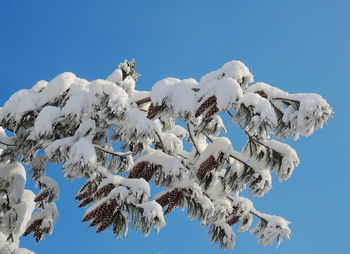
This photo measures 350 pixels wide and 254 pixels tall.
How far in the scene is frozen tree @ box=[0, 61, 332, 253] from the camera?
4934mm

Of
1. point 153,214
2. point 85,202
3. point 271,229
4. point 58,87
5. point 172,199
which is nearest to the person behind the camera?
point 153,214

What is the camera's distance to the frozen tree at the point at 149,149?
4.93 m

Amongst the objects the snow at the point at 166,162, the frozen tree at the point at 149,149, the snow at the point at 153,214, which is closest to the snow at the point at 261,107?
the frozen tree at the point at 149,149

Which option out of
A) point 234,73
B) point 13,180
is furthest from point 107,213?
point 13,180

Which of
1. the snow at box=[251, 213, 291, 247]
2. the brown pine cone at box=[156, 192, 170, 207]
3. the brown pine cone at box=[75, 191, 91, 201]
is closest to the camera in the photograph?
the brown pine cone at box=[156, 192, 170, 207]

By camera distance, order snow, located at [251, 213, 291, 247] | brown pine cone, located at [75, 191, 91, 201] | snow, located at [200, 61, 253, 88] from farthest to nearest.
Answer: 1. snow, located at [251, 213, 291, 247]
2. brown pine cone, located at [75, 191, 91, 201]
3. snow, located at [200, 61, 253, 88]

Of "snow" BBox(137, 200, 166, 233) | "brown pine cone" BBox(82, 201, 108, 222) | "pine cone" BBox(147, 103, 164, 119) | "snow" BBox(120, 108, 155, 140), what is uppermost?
"pine cone" BBox(147, 103, 164, 119)

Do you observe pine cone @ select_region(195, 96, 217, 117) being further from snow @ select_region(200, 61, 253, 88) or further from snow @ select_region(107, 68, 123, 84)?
snow @ select_region(107, 68, 123, 84)

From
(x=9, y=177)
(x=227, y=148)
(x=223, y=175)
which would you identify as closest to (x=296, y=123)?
(x=227, y=148)

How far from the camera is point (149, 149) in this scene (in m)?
7.20

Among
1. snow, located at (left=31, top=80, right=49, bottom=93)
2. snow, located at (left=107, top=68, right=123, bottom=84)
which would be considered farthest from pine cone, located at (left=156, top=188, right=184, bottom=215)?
snow, located at (left=31, top=80, right=49, bottom=93)

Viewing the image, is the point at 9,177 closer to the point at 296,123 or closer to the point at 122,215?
the point at 122,215

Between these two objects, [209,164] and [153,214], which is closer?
[153,214]

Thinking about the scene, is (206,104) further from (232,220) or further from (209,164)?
(232,220)
